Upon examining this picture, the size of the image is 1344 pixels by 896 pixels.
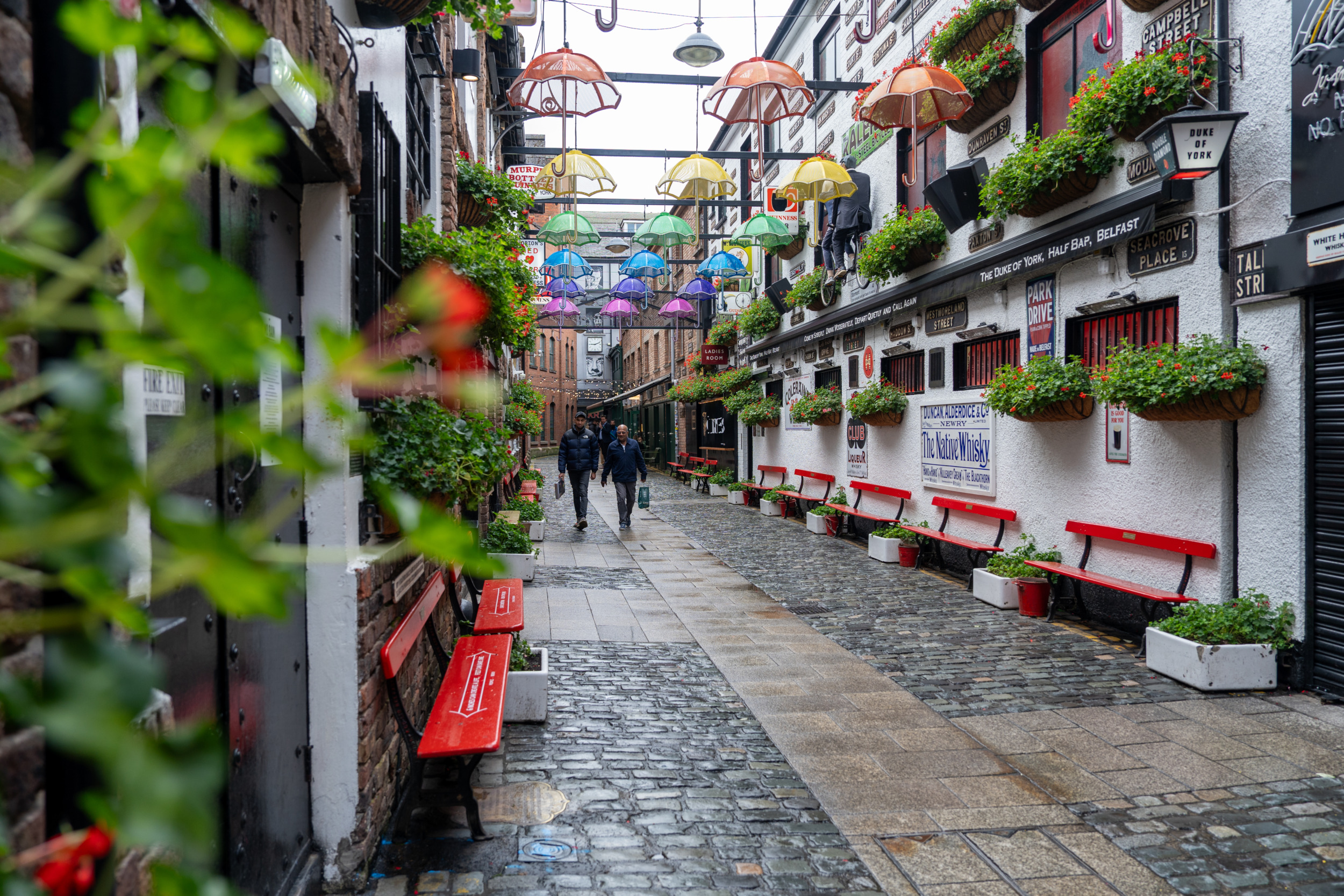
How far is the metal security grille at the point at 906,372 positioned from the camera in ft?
39.0

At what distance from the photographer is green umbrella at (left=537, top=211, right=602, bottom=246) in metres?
14.7

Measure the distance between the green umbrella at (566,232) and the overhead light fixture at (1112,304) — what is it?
845 centimetres

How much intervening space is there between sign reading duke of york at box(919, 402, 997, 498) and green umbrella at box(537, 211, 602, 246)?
6.49m

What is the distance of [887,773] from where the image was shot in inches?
175

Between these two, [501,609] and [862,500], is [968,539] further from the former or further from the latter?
[501,609]

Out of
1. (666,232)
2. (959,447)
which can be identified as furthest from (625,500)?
(959,447)

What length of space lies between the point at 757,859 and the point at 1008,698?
109 inches

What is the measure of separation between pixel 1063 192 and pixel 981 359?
104 inches

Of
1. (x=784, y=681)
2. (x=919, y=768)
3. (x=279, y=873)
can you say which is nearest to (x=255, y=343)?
(x=279, y=873)

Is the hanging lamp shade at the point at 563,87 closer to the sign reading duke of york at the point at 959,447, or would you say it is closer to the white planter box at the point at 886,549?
the sign reading duke of york at the point at 959,447

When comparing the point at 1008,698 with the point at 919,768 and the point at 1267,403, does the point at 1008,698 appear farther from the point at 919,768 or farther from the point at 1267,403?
the point at 1267,403

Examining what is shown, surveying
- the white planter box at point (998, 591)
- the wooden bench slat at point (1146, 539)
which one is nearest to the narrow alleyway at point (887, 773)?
the white planter box at point (998, 591)

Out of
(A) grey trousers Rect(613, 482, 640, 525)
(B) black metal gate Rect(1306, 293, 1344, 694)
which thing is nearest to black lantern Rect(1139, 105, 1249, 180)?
(B) black metal gate Rect(1306, 293, 1344, 694)

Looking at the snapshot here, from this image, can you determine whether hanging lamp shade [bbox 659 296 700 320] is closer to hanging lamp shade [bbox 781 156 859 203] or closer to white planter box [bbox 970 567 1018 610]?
hanging lamp shade [bbox 781 156 859 203]
